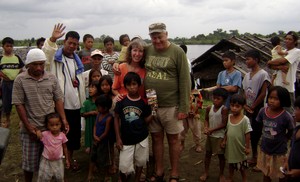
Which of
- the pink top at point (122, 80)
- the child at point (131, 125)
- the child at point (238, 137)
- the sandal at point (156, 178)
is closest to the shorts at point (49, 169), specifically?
the child at point (131, 125)

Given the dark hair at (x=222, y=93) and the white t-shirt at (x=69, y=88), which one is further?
the white t-shirt at (x=69, y=88)

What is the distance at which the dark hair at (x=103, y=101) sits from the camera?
416 centimetres

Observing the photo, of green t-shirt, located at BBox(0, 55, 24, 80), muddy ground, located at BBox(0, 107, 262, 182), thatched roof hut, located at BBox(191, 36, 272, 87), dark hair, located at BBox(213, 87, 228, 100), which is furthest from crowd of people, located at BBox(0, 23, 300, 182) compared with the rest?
thatched roof hut, located at BBox(191, 36, 272, 87)

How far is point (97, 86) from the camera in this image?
4.41 meters

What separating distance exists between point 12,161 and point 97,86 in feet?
7.49

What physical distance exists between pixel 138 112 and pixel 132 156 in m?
0.58

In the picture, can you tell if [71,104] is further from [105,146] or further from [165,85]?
[165,85]

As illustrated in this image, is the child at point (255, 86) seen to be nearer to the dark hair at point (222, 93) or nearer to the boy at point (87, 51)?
the dark hair at point (222, 93)

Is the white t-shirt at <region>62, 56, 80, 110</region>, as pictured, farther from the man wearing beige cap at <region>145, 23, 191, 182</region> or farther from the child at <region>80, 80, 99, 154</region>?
the man wearing beige cap at <region>145, 23, 191, 182</region>

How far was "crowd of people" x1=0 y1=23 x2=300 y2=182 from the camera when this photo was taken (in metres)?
3.57

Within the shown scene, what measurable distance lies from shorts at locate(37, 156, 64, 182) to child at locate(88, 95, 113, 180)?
1.99ft

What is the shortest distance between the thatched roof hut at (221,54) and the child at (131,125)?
589 cm

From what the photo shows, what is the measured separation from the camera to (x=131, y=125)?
148 inches

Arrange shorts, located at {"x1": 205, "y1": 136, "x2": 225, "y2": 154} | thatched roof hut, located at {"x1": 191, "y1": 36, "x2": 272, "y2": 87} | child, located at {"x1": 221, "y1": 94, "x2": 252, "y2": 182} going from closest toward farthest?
child, located at {"x1": 221, "y1": 94, "x2": 252, "y2": 182} → shorts, located at {"x1": 205, "y1": 136, "x2": 225, "y2": 154} → thatched roof hut, located at {"x1": 191, "y1": 36, "x2": 272, "y2": 87}
